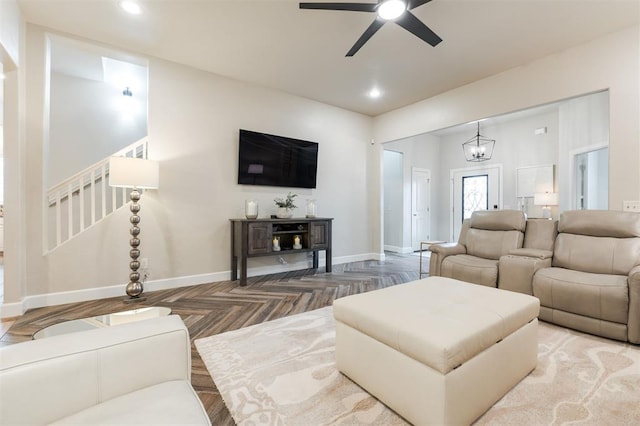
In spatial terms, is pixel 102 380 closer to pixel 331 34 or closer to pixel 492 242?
pixel 331 34

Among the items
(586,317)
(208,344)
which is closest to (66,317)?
(208,344)

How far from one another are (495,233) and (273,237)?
3.00 meters

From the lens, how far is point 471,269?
3279mm

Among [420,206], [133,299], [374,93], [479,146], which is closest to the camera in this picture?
[133,299]

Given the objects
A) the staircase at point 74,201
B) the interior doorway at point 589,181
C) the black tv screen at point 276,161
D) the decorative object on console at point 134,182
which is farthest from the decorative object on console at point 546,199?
the staircase at point 74,201

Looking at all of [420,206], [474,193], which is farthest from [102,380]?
[474,193]

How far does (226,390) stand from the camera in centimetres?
166

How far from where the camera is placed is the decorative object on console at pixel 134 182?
3.14 metres

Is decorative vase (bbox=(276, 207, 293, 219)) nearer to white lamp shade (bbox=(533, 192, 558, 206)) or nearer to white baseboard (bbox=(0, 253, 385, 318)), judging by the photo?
white baseboard (bbox=(0, 253, 385, 318))

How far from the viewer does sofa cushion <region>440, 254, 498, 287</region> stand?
3.12 meters

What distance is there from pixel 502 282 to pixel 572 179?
11.9 feet

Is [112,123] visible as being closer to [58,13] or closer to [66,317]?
[58,13]

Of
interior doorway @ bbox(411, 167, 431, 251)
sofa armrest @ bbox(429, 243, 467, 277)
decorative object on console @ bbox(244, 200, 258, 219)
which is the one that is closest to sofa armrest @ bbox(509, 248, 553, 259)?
sofa armrest @ bbox(429, 243, 467, 277)

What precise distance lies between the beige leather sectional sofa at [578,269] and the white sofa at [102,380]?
2.97 m
